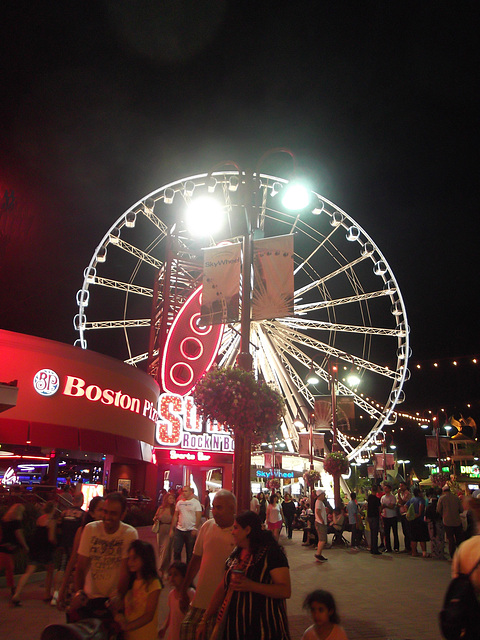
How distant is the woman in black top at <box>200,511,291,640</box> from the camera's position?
3457 millimetres

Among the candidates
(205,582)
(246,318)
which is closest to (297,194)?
(246,318)

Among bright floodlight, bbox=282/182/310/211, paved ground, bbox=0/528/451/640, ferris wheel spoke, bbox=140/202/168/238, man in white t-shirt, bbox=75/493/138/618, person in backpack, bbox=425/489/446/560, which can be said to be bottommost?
paved ground, bbox=0/528/451/640

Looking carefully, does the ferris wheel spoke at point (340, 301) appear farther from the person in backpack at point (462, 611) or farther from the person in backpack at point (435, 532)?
the person in backpack at point (462, 611)

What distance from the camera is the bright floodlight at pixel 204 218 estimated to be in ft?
33.5

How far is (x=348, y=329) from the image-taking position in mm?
27062

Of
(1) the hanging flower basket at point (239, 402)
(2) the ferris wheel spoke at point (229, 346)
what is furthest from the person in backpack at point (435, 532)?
(2) the ferris wheel spoke at point (229, 346)

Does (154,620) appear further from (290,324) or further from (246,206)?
(290,324)

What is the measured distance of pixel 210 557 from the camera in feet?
14.7

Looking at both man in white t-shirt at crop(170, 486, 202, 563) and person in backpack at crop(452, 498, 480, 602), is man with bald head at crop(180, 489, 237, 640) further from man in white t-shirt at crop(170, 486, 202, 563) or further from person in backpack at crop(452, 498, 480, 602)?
man in white t-shirt at crop(170, 486, 202, 563)

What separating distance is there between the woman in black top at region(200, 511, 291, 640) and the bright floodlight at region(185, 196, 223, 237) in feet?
24.4

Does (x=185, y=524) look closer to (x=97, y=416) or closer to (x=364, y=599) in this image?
(x=364, y=599)

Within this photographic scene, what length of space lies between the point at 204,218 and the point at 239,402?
6.25 m

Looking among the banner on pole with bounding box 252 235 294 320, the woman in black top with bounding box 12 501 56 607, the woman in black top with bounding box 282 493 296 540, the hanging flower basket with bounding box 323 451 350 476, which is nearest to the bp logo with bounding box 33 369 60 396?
the woman in black top with bounding box 12 501 56 607

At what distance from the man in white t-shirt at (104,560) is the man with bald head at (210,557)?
591mm
